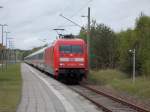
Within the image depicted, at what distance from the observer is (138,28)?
2147 inches

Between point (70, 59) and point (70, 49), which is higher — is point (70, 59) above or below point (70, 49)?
below

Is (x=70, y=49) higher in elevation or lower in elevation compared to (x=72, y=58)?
higher

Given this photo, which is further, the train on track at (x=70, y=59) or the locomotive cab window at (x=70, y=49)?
the locomotive cab window at (x=70, y=49)

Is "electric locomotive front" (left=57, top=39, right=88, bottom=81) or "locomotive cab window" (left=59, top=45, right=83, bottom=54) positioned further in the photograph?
"locomotive cab window" (left=59, top=45, right=83, bottom=54)

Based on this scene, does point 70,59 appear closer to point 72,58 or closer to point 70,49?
point 72,58

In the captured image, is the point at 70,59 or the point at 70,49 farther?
the point at 70,49

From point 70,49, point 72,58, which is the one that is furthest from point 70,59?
point 70,49

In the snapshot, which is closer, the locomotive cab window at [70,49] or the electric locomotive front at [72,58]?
the electric locomotive front at [72,58]

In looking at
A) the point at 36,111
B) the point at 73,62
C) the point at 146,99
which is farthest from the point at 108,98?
the point at 73,62

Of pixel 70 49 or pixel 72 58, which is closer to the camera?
pixel 72 58

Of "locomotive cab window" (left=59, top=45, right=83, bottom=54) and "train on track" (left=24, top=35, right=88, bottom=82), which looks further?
"locomotive cab window" (left=59, top=45, right=83, bottom=54)

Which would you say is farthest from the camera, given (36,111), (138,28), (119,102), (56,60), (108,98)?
(138,28)

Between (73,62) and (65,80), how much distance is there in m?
5.92

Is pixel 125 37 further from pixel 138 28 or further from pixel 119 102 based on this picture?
pixel 119 102
